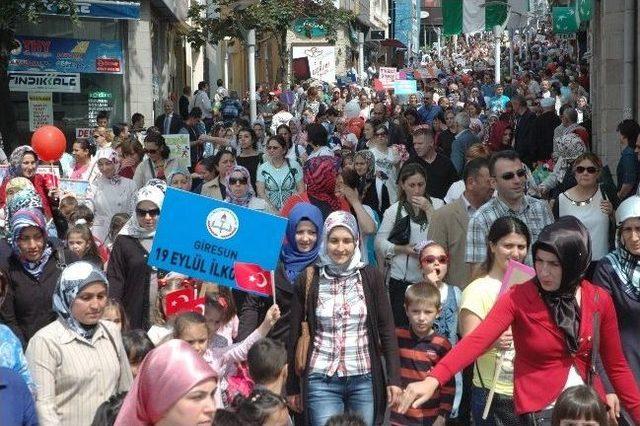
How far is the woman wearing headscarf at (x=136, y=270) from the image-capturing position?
8.55m

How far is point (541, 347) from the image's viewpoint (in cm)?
579

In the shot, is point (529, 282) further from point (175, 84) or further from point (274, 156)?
point (175, 84)

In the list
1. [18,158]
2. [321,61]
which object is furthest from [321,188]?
[321,61]

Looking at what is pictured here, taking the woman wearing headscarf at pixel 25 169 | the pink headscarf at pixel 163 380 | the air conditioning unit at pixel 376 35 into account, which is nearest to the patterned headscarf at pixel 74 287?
the pink headscarf at pixel 163 380

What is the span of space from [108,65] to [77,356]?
64.3 feet

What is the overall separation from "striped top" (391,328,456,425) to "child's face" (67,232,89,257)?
2686 millimetres

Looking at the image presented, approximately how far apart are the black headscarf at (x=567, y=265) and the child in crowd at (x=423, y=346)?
1.82 metres

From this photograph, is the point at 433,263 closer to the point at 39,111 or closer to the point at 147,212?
the point at 147,212

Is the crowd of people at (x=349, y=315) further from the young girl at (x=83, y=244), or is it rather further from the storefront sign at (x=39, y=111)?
the storefront sign at (x=39, y=111)

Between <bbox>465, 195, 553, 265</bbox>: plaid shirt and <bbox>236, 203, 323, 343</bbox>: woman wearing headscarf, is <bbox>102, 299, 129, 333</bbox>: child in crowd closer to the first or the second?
<bbox>236, 203, 323, 343</bbox>: woman wearing headscarf

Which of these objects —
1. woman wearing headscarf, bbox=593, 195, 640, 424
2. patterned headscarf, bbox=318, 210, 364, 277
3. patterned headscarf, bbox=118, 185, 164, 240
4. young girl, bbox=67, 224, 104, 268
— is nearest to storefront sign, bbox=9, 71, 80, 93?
young girl, bbox=67, 224, 104, 268

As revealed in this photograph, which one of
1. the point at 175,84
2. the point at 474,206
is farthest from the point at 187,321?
the point at 175,84

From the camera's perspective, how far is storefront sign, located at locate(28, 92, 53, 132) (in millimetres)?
23172

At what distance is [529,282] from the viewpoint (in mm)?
5832
